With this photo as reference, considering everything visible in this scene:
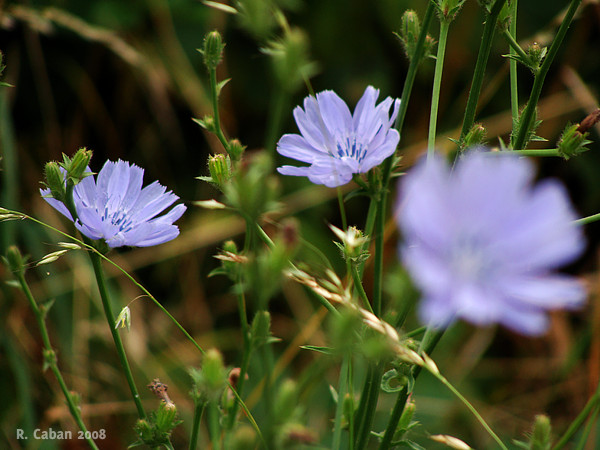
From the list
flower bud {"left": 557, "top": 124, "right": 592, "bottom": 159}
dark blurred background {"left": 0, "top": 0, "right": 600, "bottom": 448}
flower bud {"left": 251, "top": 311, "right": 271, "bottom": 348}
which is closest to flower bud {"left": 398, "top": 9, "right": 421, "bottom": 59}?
flower bud {"left": 557, "top": 124, "right": 592, "bottom": 159}

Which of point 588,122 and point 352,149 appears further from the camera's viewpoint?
point 352,149

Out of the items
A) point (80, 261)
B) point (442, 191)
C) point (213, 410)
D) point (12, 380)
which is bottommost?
point (12, 380)

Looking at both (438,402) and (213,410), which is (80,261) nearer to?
(438,402)

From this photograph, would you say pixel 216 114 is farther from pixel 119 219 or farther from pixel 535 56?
pixel 535 56

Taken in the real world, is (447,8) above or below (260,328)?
above

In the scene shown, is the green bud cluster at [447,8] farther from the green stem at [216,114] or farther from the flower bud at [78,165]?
the flower bud at [78,165]

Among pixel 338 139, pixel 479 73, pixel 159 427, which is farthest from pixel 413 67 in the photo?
pixel 159 427

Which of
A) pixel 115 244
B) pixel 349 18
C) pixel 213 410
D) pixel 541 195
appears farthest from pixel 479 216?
pixel 349 18
